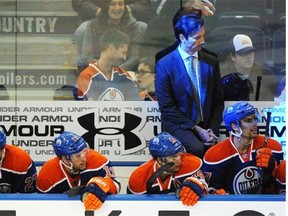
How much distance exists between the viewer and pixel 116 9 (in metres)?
7.34

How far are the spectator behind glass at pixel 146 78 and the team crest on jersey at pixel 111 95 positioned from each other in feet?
0.53

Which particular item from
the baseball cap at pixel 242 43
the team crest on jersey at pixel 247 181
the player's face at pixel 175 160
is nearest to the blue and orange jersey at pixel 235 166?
the team crest on jersey at pixel 247 181

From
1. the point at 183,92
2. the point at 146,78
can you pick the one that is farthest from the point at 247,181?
the point at 146,78

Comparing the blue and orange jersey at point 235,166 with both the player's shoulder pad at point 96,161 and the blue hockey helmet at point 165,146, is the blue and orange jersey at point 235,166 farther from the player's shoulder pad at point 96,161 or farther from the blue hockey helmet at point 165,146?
the player's shoulder pad at point 96,161

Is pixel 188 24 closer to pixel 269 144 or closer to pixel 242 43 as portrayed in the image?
pixel 242 43

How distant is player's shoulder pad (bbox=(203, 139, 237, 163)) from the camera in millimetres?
6562

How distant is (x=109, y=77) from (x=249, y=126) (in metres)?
1.30

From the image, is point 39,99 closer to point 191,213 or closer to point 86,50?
point 86,50

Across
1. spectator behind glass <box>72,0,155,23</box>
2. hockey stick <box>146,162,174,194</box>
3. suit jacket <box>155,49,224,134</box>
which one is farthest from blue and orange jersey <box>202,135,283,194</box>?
spectator behind glass <box>72,0,155,23</box>

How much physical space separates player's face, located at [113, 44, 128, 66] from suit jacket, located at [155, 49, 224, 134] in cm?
31

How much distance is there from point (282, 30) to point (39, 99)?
184cm

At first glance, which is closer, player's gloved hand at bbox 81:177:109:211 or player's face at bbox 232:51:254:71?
player's gloved hand at bbox 81:177:109:211

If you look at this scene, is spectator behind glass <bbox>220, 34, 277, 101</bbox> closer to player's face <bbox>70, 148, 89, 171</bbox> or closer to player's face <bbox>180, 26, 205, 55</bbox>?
player's face <bbox>180, 26, 205, 55</bbox>

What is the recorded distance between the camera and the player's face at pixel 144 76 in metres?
7.31
